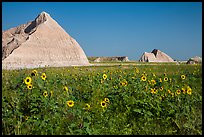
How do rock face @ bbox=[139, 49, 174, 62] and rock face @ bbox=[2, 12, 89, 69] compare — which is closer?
rock face @ bbox=[2, 12, 89, 69]

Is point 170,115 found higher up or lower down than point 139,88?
lower down

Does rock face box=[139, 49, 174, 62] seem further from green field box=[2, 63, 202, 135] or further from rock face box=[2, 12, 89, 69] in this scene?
green field box=[2, 63, 202, 135]

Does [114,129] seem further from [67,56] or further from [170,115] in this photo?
[67,56]

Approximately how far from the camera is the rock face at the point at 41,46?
43.8m

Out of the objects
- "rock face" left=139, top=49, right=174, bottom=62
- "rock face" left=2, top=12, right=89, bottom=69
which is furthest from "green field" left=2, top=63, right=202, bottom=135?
"rock face" left=139, top=49, right=174, bottom=62

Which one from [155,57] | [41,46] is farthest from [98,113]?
[155,57]

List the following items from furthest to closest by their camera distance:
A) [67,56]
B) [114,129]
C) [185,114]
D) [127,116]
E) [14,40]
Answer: [67,56] → [14,40] → [127,116] → [185,114] → [114,129]

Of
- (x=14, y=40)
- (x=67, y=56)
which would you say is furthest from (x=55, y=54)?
(x=14, y=40)

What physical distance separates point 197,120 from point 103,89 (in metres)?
2.55

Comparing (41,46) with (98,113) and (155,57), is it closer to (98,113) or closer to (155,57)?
(98,113)

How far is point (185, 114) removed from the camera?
5.20m

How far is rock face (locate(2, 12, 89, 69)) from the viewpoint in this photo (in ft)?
144

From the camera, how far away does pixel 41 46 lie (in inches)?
1891

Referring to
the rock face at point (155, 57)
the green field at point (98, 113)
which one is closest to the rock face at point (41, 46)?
the green field at point (98, 113)
